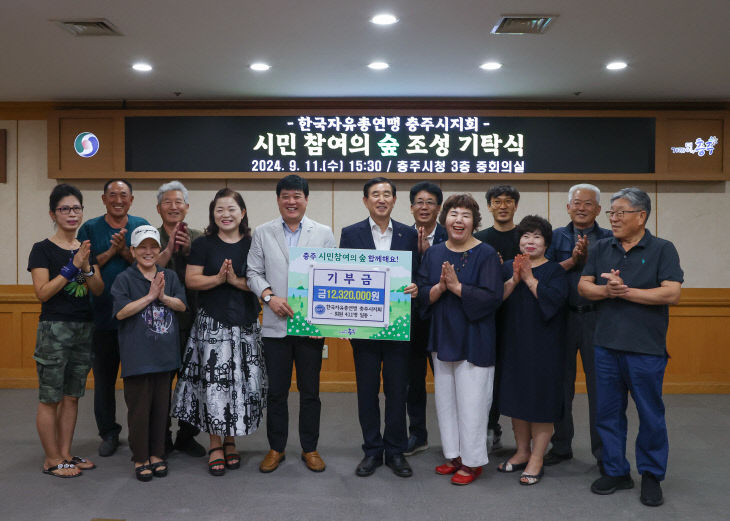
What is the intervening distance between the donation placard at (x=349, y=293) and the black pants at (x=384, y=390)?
0.50 feet

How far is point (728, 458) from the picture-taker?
3.73m

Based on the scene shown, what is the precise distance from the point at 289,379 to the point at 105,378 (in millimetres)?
1301

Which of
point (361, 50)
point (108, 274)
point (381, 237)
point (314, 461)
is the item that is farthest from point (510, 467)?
point (361, 50)

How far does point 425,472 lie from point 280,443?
0.86m

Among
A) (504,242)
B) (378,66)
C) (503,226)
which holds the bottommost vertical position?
(504,242)

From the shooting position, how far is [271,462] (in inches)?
135

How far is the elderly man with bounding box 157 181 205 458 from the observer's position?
11.8 feet

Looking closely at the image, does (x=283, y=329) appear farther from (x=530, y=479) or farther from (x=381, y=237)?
(x=530, y=479)

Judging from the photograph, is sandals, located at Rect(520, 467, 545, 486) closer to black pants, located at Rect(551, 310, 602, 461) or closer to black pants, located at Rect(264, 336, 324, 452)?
black pants, located at Rect(551, 310, 602, 461)

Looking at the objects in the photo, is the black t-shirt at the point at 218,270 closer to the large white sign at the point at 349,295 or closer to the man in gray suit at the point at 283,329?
the man in gray suit at the point at 283,329

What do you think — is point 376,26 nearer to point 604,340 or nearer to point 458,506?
point 604,340

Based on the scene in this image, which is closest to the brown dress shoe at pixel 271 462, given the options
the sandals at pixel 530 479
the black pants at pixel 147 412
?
the black pants at pixel 147 412

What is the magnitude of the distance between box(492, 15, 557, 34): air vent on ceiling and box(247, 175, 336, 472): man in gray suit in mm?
1669

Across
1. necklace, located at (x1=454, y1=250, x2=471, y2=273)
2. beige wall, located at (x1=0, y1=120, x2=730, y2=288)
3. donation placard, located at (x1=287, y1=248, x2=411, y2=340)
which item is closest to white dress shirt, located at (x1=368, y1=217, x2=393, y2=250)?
donation placard, located at (x1=287, y1=248, x2=411, y2=340)
